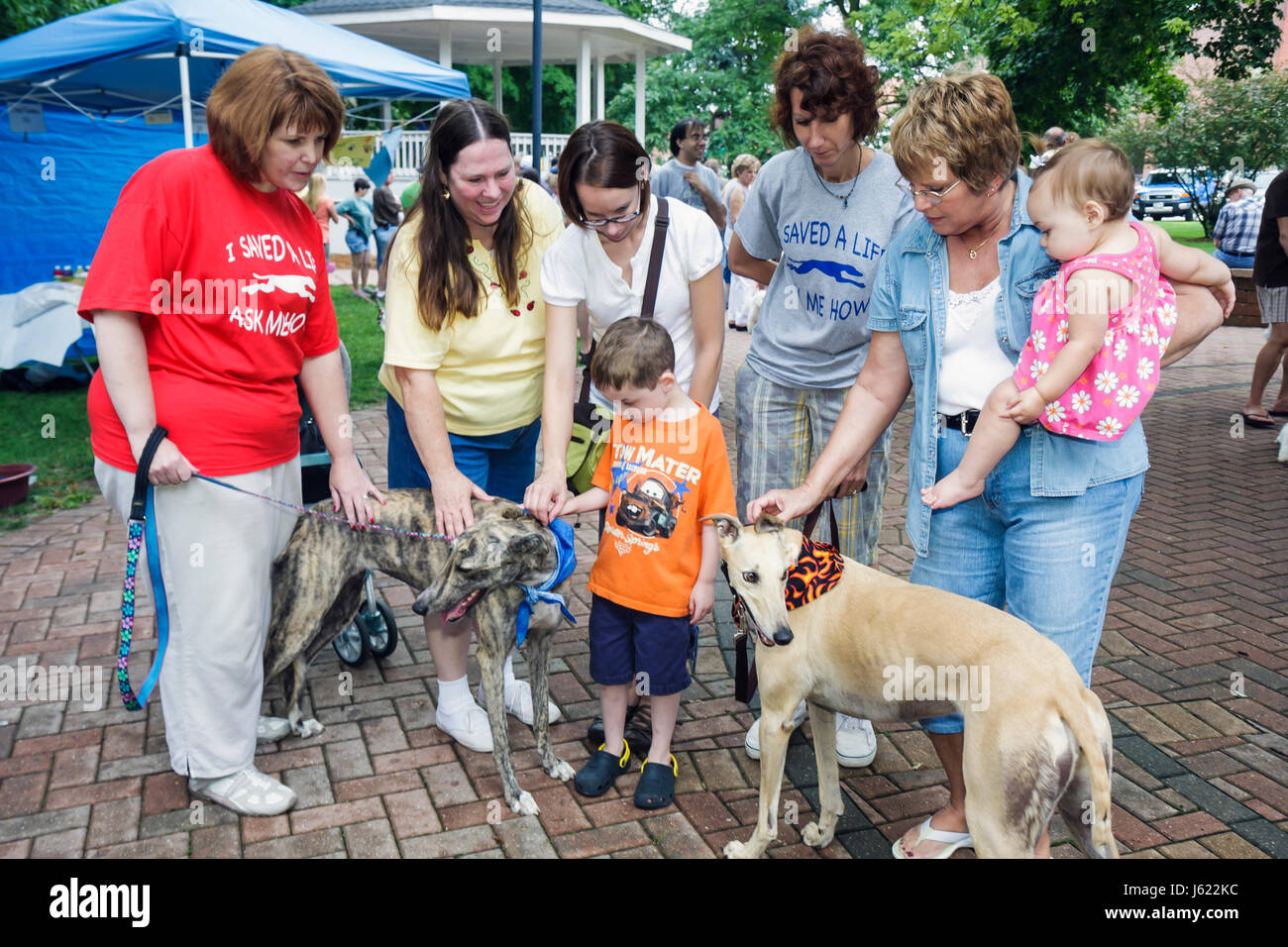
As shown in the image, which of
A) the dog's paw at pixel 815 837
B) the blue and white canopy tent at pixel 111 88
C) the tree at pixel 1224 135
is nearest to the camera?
the dog's paw at pixel 815 837

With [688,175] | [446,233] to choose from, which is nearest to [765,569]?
[446,233]

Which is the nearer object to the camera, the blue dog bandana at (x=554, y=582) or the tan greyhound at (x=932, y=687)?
the tan greyhound at (x=932, y=687)

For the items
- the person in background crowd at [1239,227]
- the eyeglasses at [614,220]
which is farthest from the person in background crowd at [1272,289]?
the eyeglasses at [614,220]

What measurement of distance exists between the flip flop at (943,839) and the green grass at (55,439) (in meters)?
5.95

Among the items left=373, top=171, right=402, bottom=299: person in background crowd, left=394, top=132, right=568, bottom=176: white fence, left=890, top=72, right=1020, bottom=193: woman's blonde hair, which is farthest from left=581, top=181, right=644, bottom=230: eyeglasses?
left=394, top=132, right=568, bottom=176: white fence

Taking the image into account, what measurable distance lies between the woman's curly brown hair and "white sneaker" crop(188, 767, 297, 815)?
2.88 m

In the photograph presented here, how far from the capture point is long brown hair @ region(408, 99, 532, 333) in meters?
3.10

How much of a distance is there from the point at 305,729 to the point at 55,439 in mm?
6132

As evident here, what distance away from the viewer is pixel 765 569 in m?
2.81

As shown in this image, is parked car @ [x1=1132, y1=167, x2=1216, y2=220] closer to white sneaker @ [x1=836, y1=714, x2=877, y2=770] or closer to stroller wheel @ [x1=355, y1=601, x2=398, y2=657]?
white sneaker @ [x1=836, y1=714, x2=877, y2=770]

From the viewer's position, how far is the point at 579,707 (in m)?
4.11

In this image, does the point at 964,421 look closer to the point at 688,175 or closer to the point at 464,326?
the point at 464,326

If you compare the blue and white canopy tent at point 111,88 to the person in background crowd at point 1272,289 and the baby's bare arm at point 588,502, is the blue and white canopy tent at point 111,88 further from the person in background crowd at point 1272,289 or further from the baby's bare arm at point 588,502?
the person in background crowd at point 1272,289

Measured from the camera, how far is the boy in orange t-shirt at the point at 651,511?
309 cm
